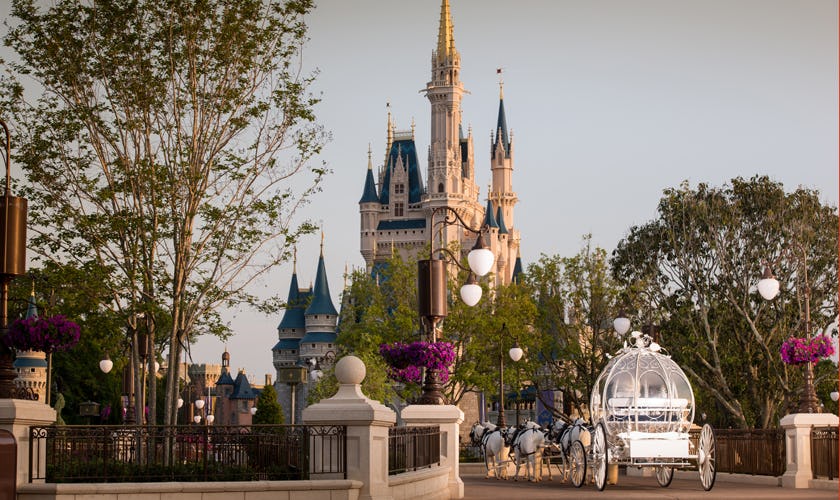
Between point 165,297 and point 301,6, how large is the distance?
6.60m

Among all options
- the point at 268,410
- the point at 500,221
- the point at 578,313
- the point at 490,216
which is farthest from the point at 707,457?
the point at 500,221

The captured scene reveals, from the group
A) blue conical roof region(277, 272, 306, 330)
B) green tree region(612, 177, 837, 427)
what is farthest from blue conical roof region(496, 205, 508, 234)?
green tree region(612, 177, 837, 427)

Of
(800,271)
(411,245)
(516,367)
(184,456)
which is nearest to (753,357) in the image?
(800,271)

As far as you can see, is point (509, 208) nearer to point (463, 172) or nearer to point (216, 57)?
point (463, 172)

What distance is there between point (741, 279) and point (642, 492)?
2994 centimetres

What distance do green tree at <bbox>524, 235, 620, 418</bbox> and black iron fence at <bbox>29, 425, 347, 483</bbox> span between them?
149ft

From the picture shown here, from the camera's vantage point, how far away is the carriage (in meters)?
20.4

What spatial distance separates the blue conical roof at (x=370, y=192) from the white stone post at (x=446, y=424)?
11840 cm

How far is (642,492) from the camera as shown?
2128cm

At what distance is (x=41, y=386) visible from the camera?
61781 mm

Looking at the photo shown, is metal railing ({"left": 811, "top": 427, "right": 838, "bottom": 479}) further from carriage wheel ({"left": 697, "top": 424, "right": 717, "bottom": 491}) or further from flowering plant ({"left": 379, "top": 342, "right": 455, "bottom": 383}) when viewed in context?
flowering plant ({"left": 379, "top": 342, "right": 455, "bottom": 383})

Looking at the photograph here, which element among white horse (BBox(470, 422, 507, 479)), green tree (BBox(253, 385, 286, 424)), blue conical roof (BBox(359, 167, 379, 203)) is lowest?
green tree (BBox(253, 385, 286, 424))

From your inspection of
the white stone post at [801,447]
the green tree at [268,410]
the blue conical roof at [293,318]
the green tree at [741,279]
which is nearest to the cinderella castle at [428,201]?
the blue conical roof at [293,318]

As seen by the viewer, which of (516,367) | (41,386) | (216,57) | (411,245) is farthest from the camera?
(411,245)
